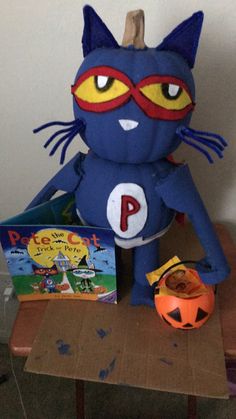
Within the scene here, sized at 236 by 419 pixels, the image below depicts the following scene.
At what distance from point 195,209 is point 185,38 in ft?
0.84

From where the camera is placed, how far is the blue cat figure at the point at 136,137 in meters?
0.53

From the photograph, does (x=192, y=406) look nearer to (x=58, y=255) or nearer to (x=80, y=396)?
(x=80, y=396)

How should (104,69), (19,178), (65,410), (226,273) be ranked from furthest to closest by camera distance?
(65,410), (19,178), (226,273), (104,69)

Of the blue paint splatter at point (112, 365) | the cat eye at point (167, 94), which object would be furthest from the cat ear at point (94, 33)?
the blue paint splatter at point (112, 365)

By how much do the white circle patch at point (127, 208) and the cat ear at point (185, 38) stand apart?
0.69 ft

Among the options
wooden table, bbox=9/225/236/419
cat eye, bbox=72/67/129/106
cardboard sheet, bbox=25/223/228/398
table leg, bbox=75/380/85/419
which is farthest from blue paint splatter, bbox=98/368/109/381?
cat eye, bbox=72/67/129/106

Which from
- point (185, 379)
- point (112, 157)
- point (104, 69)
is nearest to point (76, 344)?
point (185, 379)

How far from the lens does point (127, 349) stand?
0.62m

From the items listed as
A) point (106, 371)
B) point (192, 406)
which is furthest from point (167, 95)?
→ point (192, 406)

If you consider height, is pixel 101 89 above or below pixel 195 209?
above

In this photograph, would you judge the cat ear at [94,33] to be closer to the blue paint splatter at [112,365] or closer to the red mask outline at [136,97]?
the red mask outline at [136,97]

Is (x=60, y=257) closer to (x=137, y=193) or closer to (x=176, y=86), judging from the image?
(x=137, y=193)

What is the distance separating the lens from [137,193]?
1.96 feet

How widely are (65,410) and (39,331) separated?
50 centimetres
